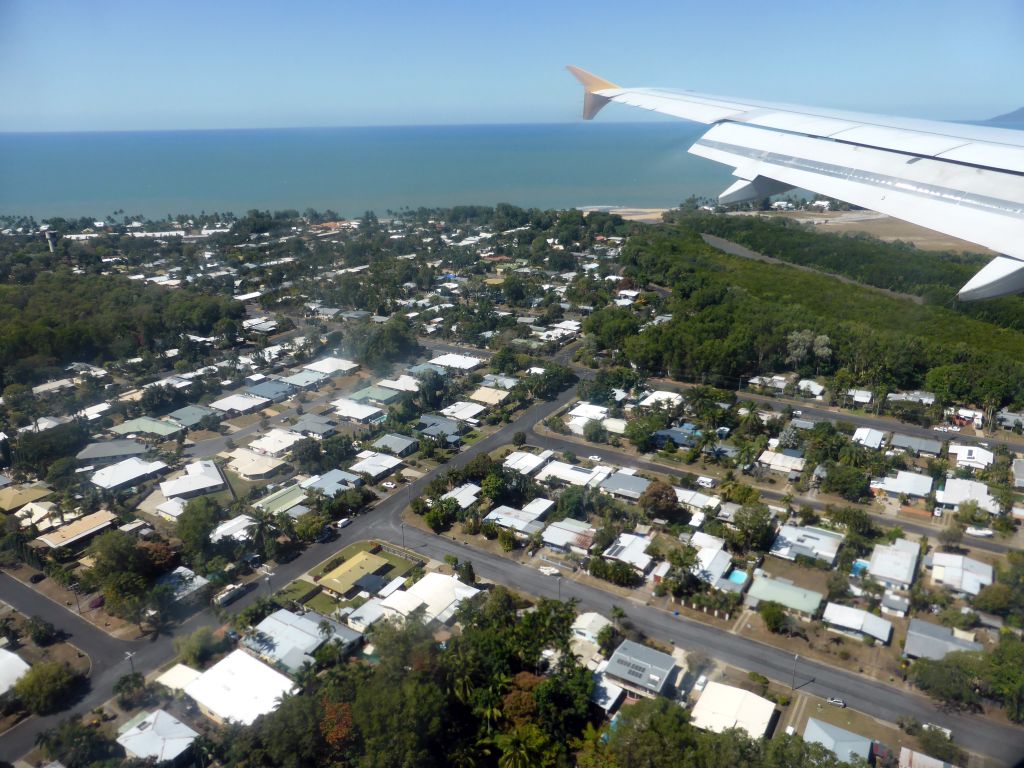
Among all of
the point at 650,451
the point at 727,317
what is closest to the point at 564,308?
the point at 727,317

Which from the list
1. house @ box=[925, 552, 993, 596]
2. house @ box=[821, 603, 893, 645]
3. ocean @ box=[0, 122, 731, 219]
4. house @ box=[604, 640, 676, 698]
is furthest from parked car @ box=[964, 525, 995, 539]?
ocean @ box=[0, 122, 731, 219]

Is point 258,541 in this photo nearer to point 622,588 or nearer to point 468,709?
point 468,709

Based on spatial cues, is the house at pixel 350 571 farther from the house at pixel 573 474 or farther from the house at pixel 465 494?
the house at pixel 573 474

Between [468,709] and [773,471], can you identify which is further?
[773,471]

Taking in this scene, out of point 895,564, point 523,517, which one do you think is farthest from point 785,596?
point 523,517

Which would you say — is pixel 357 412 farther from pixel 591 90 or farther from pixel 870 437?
pixel 870 437

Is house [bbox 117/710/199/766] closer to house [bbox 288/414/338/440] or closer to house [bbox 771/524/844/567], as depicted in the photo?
house [bbox 288/414/338/440]

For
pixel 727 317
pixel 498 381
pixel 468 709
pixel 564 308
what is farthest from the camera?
pixel 564 308
